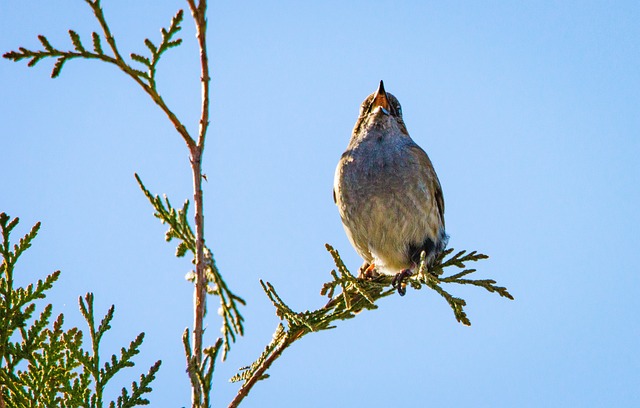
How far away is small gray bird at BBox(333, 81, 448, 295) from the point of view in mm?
6820

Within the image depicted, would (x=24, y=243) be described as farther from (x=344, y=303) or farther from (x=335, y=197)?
(x=335, y=197)

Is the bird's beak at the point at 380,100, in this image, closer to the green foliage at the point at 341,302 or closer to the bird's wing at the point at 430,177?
the bird's wing at the point at 430,177

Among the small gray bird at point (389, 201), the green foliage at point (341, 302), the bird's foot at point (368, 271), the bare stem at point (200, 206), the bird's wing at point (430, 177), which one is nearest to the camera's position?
the bare stem at point (200, 206)

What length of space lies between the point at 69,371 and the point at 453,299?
7.47 feet

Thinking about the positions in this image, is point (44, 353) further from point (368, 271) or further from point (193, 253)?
point (368, 271)


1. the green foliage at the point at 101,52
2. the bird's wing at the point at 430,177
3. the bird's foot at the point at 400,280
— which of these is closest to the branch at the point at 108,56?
the green foliage at the point at 101,52

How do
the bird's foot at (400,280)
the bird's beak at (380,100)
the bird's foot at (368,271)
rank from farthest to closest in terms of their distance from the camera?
the bird's beak at (380,100) < the bird's foot at (368,271) < the bird's foot at (400,280)

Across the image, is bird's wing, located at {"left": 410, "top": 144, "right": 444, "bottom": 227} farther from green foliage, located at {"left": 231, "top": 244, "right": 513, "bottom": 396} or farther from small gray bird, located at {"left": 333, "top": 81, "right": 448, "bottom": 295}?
green foliage, located at {"left": 231, "top": 244, "right": 513, "bottom": 396}

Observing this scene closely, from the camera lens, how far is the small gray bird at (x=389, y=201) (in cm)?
682

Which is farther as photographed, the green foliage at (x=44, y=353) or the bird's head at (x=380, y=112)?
the bird's head at (x=380, y=112)

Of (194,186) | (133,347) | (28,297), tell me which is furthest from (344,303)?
(194,186)

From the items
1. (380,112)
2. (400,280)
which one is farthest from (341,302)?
(380,112)

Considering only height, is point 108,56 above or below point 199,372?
above

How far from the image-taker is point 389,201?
6.80 metres
